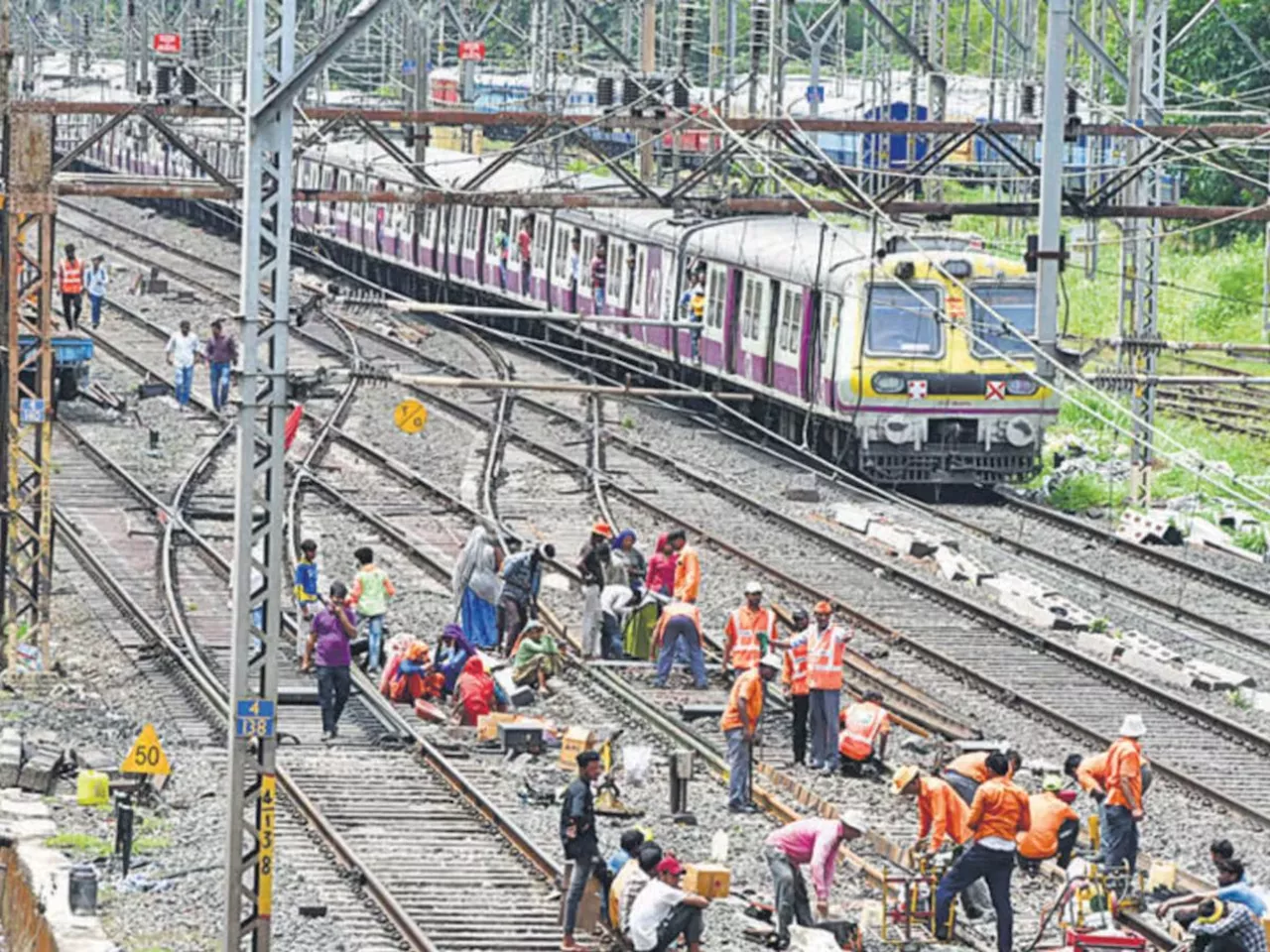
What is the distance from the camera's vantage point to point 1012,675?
77.5ft

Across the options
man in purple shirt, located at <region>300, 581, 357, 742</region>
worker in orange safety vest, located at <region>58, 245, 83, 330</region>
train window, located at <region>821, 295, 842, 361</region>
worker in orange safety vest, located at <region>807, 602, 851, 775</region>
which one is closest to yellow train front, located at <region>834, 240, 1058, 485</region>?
train window, located at <region>821, 295, 842, 361</region>

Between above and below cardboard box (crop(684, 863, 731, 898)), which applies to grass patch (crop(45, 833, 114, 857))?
below

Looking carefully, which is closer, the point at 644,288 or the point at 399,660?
the point at 399,660

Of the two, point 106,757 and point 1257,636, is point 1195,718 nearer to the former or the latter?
point 1257,636

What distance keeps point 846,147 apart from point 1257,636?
1787 inches

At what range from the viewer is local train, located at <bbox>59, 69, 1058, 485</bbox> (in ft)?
103

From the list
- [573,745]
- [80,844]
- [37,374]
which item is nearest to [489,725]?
[573,745]

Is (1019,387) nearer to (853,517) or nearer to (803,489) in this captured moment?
(803,489)

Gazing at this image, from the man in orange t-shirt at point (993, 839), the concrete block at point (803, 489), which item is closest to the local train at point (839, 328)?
the concrete block at point (803, 489)

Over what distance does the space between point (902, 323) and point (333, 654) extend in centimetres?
1251

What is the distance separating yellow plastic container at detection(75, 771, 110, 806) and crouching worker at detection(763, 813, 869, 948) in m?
4.82

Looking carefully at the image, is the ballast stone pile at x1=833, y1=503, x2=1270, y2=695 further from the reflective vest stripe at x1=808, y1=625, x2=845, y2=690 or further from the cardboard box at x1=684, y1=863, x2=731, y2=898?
the cardboard box at x1=684, y1=863, x2=731, y2=898

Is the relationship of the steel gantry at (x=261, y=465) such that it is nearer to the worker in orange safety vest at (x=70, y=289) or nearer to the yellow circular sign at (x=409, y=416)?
the yellow circular sign at (x=409, y=416)

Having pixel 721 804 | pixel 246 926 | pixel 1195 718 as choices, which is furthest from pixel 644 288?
pixel 246 926
